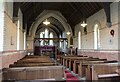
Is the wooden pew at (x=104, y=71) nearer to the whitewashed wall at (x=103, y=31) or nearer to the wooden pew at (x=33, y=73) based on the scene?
the wooden pew at (x=33, y=73)

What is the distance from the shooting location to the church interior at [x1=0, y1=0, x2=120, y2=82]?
16.4ft

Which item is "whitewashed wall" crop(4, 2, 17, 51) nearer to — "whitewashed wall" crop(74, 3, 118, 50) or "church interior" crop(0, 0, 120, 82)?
"church interior" crop(0, 0, 120, 82)

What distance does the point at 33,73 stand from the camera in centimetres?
492

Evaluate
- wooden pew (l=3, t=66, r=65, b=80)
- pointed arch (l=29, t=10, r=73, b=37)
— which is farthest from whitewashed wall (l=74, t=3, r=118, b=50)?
wooden pew (l=3, t=66, r=65, b=80)

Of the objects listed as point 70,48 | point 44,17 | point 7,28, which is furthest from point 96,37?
point 44,17

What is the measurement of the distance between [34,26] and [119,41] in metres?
13.5

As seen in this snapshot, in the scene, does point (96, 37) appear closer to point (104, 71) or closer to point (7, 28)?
point (7, 28)

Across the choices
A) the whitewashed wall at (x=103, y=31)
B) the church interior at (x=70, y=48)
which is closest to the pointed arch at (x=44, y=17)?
the church interior at (x=70, y=48)

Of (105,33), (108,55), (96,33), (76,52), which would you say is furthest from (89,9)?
(76,52)

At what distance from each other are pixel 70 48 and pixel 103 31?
9.44 metres

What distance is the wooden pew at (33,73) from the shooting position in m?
4.80

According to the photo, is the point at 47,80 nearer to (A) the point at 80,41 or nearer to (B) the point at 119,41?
(B) the point at 119,41

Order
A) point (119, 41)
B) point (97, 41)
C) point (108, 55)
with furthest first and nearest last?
point (97, 41), point (108, 55), point (119, 41)

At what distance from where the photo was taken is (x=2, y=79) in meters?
4.71
